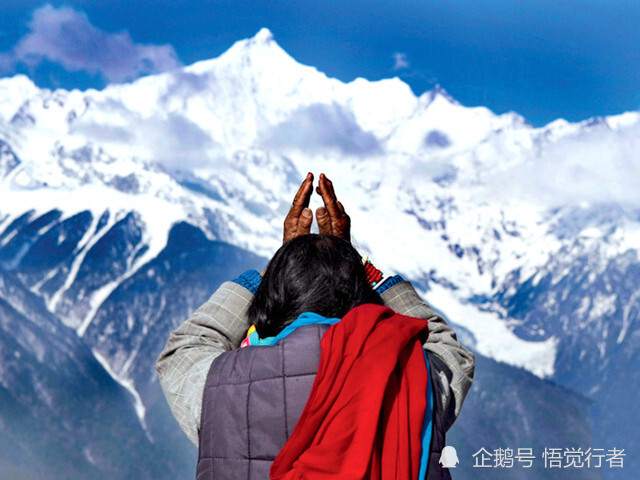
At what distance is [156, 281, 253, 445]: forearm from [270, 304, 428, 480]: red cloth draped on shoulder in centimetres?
19

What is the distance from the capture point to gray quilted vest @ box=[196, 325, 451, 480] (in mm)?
803

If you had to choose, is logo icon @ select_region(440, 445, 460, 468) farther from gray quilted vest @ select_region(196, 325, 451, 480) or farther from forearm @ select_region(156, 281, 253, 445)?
forearm @ select_region(156, 281, 253, 445)

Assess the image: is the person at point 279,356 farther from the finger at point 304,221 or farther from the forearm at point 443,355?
the finger at point 304,221

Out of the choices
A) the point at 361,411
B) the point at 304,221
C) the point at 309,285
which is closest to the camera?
the point at 361,411

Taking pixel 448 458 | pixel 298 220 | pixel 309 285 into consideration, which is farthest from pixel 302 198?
pixel 448 458

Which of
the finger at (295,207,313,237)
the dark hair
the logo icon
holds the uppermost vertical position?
the finger at (295,207,313,237)

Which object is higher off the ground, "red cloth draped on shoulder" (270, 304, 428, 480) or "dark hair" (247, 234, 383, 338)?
"dark hair" (247, 234, 383, 338)

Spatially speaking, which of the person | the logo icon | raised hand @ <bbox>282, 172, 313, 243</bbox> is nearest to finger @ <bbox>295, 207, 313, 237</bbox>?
raised hand @ <bbox>282, 172, 313, 243</bbox>

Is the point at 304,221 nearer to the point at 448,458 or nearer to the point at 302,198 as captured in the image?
the point at 302,198

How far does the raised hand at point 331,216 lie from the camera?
1.14m

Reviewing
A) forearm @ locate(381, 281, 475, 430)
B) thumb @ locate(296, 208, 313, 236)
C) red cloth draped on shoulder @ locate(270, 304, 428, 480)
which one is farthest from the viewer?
thumb @ locate(296, 208, 313, 236)

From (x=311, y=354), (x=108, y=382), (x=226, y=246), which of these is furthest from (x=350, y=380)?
(x=226, y=246)

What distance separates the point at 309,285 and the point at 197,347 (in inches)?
8.7

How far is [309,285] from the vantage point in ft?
2.97
